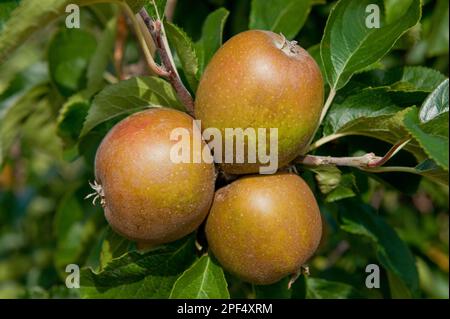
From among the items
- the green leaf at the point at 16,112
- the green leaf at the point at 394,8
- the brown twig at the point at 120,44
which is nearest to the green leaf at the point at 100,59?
the brown twig at the point at 120,44

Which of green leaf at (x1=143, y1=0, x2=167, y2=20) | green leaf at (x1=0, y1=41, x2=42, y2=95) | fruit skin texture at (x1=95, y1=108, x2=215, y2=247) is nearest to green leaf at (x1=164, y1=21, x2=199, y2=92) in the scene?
green leaf at (x1=143, y1=0, x2=167, y2=20)

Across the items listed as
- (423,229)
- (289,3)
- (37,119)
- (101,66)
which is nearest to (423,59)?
(289,3)

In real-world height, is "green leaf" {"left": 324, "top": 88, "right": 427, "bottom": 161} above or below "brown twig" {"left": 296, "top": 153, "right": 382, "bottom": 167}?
above

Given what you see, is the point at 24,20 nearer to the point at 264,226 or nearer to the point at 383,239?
the point at 264,226

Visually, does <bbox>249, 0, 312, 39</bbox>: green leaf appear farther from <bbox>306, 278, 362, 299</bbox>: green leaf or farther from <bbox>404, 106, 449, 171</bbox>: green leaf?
<bbox>306, 278, 362, 299</bbox>: green leaf

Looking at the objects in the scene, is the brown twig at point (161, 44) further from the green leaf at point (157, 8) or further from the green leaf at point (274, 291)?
the green leaf at point (274, 291)
